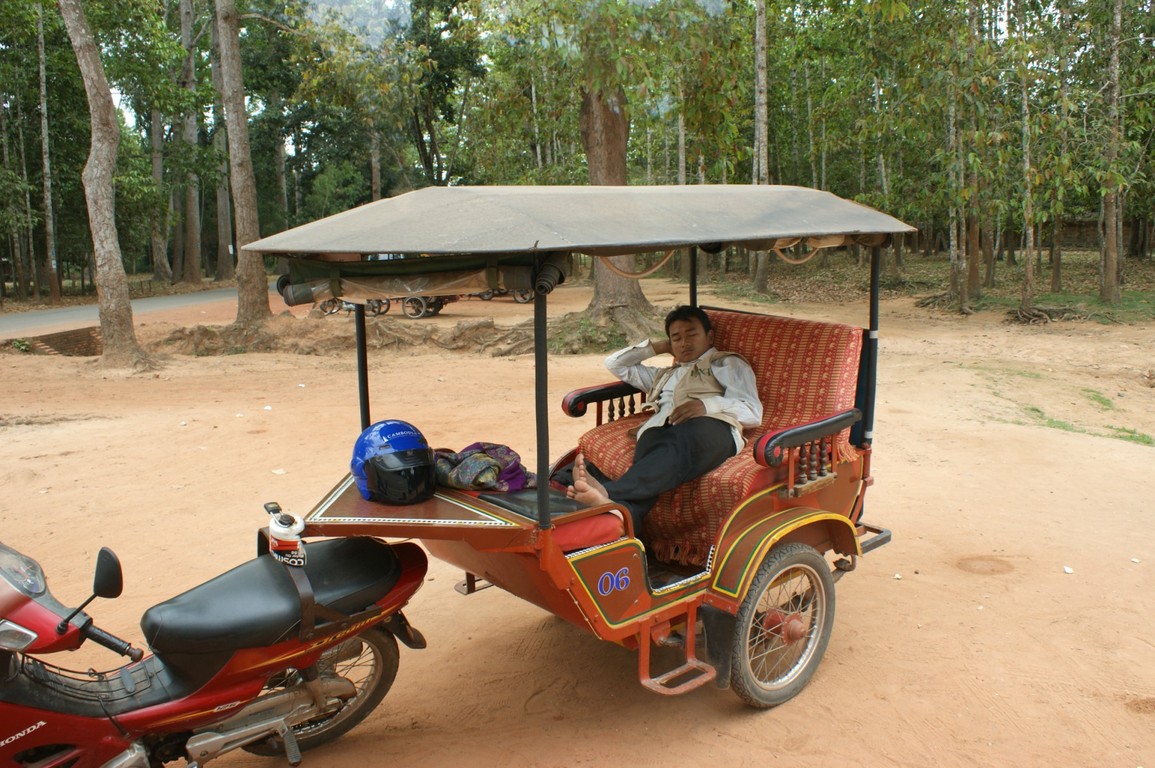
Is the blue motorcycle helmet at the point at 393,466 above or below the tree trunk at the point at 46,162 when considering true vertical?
below

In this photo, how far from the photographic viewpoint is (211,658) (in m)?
2.84

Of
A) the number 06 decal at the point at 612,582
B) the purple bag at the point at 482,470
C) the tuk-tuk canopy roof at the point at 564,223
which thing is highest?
the tuk-tuk canopy roof at the point at 564,223

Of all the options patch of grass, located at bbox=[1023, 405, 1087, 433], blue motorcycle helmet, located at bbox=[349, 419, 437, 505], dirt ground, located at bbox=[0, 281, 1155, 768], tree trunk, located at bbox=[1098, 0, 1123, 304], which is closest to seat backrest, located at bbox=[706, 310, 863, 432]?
dirt ground, located at bbox=[0, 281, 1155, 768]

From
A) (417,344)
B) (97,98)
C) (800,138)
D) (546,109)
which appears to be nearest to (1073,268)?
(800,138)

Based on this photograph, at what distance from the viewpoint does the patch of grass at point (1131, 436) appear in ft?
28.0

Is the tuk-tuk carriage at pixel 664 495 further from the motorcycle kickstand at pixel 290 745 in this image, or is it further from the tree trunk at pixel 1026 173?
the tree trunk at pixel 1026 173

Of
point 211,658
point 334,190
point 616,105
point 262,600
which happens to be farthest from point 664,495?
point 334,190

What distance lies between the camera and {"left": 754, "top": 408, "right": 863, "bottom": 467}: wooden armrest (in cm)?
371

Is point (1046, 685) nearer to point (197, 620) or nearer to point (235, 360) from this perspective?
point (197, 620)

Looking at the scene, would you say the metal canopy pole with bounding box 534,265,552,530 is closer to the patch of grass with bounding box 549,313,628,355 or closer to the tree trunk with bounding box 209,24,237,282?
the patch of grass with bounding box 549,313,628,355

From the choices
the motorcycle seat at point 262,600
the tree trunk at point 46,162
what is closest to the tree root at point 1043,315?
the motorcycle seat at point 262,600

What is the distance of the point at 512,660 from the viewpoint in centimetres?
423

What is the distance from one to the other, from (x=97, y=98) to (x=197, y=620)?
12936 mm

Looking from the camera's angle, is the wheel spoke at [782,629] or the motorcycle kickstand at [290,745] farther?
the wheel spoke at [782,629]
